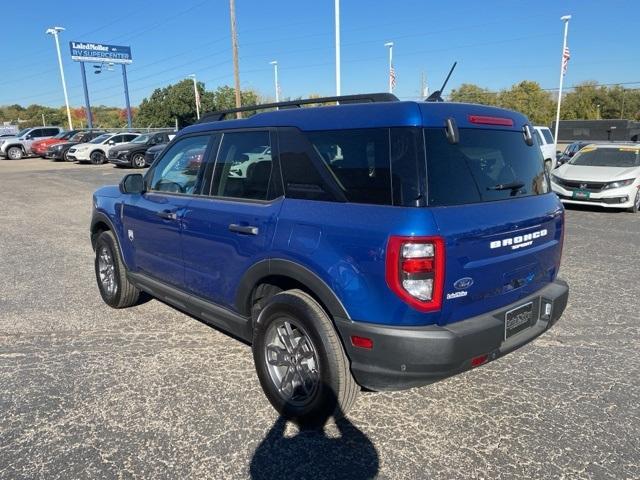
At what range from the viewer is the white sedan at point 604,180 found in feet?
33.1

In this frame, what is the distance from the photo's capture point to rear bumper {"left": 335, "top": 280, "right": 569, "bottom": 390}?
2.39 metres

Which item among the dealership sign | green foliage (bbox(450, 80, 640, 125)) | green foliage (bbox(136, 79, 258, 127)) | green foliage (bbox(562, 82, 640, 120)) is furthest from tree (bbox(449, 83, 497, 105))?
the dealership sign

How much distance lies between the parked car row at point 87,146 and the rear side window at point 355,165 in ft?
59.6

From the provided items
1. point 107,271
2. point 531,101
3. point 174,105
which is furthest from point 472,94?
point 107,271

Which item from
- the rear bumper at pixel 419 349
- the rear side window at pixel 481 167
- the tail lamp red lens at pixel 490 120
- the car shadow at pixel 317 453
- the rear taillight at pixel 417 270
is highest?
the tail lamp red lens at pixel 490 120

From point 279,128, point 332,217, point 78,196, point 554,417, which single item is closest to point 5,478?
point 332,217

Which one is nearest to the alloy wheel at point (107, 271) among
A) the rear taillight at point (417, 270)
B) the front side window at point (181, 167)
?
the front side window at point (181, 167)

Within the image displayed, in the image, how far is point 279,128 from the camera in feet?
A: 10.0

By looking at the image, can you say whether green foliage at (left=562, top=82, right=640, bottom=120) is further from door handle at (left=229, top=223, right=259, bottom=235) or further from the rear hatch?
door handle at (left=229, top=223, right=259, bottom=235)

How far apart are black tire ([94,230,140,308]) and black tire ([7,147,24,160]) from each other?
101 feet

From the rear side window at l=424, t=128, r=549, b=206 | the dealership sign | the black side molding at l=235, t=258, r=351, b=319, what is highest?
the dealership sign

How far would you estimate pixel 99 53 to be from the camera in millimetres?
49812

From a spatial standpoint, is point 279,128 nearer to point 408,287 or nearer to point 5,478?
point 408,287

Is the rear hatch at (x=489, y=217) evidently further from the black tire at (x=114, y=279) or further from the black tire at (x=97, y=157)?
the black tire at (x=97, y=157)
